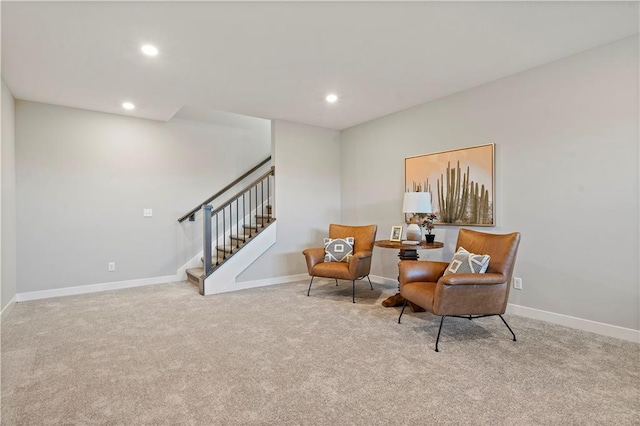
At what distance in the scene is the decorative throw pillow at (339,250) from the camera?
4258 millimetres

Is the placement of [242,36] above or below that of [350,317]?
above

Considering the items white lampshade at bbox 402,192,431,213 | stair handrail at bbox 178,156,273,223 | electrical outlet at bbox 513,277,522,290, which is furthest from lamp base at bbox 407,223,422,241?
stair handrail at bbox 178,156,273,223

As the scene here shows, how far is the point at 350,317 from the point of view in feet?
10.8

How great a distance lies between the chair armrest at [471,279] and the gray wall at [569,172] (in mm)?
929

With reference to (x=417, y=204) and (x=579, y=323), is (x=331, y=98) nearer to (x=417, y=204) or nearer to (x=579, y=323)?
(x=417, y=204)

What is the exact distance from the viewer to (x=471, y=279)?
8.33 ft

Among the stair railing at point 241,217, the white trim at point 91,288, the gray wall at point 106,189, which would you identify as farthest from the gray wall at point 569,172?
the white trim at point 91,288

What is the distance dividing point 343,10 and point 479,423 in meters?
2.58

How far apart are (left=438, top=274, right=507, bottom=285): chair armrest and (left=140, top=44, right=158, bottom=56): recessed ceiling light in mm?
3000

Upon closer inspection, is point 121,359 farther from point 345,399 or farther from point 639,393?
point 639,393

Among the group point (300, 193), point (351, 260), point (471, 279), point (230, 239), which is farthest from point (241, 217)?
point (471, 279)

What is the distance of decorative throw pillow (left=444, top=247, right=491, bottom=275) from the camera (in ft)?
9.13

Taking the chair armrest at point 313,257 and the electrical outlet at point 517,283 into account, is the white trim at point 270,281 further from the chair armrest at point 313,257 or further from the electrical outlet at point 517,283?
the electrical outlet at point 517,283

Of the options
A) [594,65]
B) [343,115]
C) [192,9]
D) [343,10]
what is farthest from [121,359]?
[594,65]
